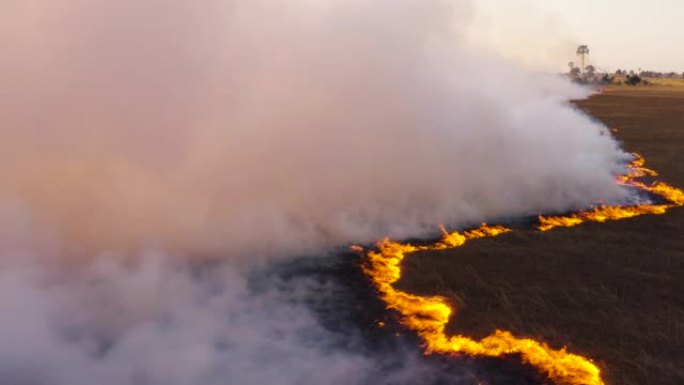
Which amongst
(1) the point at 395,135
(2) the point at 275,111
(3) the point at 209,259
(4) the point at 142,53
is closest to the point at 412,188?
(1) the point at 395,135

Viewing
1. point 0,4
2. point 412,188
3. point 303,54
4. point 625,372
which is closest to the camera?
point 625,372

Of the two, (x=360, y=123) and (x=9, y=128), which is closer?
(x=9, y=128)

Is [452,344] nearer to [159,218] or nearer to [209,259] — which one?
[209,259]

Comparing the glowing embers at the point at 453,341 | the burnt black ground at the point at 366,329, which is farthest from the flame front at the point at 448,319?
the burnt black ground at the point at 366,329

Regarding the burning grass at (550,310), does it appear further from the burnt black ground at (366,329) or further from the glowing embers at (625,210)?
the glowing embers at (625,210)

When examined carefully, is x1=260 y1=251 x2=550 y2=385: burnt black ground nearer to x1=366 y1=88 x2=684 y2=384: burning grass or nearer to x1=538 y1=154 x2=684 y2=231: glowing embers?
x1=366 y1=88 x2=684 y2=384: burning grass

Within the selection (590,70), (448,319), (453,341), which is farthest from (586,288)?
(590,70)
